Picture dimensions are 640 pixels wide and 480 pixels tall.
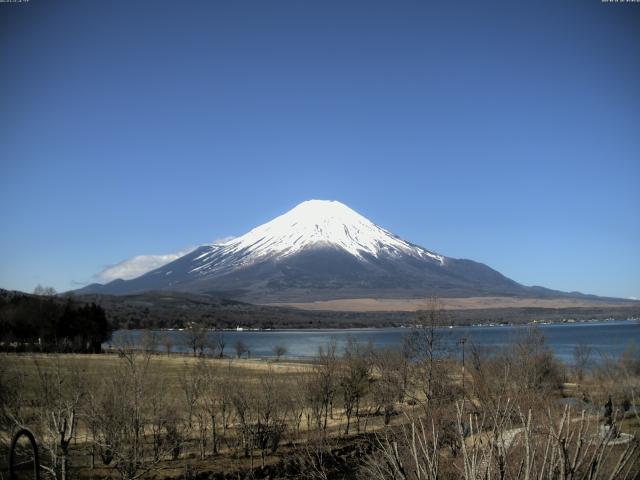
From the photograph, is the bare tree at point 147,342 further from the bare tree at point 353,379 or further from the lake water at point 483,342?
the bare tree at point 353,379

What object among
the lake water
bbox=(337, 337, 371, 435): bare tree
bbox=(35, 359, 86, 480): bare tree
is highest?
bbox=(35, 359, 86, 480): bare tree

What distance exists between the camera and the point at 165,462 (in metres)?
24.8

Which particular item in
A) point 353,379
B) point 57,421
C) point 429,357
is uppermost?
point 57,421

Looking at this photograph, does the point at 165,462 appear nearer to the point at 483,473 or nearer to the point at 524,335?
the point at 483,473

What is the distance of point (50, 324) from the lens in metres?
85.2

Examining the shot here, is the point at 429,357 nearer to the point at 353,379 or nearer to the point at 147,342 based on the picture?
the point at 353,379

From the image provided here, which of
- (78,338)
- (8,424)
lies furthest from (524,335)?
→ (78,338)

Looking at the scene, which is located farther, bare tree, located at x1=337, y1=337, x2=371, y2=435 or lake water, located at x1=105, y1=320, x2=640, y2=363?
lake water, located at x1=105, y1=320, x2=640, y2=363

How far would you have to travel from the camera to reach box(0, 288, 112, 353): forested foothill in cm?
8000

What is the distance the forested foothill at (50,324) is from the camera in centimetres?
8000

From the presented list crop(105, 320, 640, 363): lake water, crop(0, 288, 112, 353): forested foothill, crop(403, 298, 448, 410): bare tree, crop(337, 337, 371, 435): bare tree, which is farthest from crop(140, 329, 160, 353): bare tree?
crop(0, 288, 112, 353): forested foothill

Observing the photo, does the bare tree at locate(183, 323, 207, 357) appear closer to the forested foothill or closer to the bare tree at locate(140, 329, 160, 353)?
the forested foothill

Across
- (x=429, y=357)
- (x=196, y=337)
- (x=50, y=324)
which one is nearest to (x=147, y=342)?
(x=429, y=357)

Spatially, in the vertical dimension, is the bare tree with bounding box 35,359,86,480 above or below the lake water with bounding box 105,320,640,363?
above
